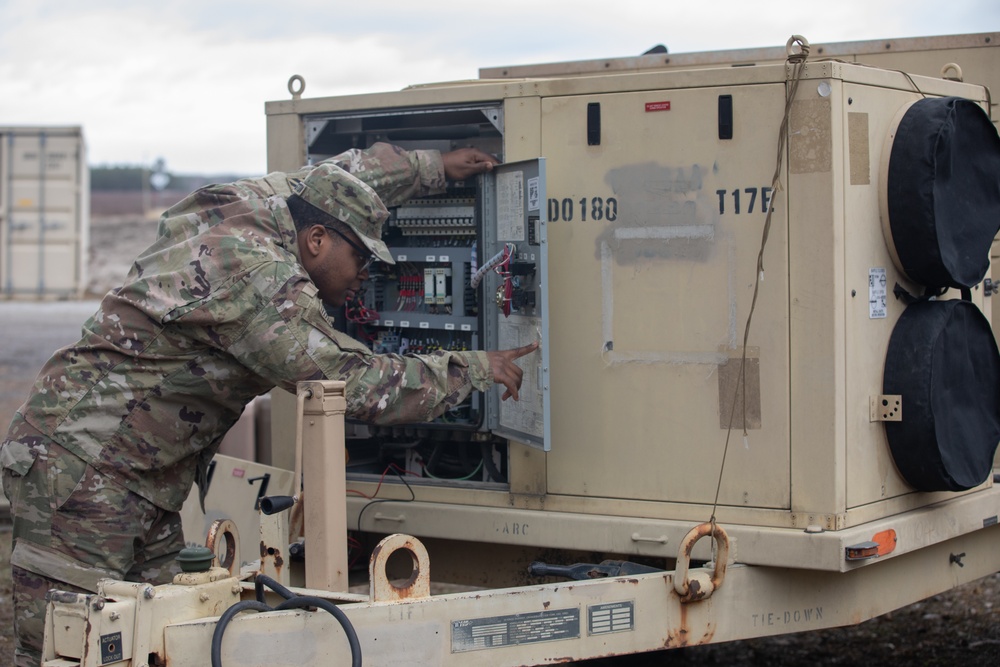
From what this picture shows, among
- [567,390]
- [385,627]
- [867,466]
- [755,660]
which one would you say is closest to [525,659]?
[385,627]

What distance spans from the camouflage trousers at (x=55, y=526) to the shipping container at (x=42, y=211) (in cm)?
1612

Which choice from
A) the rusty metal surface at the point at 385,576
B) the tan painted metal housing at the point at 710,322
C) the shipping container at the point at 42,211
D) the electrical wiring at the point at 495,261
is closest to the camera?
the rusty metal surface at the point at 385,576

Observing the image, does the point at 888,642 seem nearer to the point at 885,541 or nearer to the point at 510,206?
the point at 885,541

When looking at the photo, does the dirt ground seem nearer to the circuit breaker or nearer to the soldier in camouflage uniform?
the circuit breaker

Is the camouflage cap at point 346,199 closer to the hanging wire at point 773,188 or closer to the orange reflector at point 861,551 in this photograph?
the hanging wire at point 773,188

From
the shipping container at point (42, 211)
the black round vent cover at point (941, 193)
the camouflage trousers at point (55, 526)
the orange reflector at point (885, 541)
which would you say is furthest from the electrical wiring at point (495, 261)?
the shipping container at point (42, 211)

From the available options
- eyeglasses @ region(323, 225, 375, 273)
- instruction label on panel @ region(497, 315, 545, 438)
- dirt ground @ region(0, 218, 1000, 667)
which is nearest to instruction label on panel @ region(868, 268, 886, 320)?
instruction label on panel @ region(497, 315, 545, 438)

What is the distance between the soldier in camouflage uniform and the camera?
3.49m

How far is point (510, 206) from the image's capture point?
3969 millimetres

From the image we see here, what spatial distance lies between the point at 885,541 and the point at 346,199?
199 cm

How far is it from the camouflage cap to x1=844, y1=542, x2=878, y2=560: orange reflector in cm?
167

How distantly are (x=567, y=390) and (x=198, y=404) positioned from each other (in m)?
1.20

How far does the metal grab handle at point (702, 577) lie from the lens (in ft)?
10.8

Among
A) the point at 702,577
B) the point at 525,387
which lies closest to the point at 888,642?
the point at 702,577
